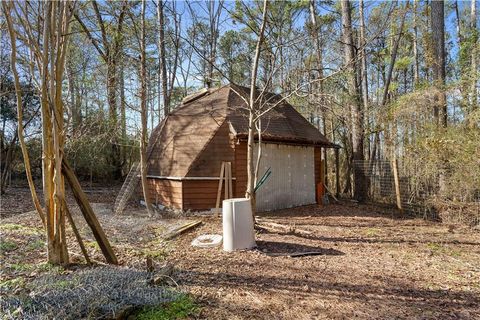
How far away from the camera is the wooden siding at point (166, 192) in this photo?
8.84 m

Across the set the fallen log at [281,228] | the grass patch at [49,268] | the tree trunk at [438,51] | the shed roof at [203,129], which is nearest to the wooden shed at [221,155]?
the shed roof at [203,129]

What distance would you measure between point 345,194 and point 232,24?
9.34 meters

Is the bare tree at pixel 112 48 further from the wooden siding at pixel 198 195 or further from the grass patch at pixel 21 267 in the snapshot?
the grass patch at pixel 21 267

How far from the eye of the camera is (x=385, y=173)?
9.54m

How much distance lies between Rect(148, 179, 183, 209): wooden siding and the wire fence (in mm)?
6402

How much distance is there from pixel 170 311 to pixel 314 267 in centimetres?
211

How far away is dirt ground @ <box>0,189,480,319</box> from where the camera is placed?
2.91 m

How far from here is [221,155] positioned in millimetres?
8922

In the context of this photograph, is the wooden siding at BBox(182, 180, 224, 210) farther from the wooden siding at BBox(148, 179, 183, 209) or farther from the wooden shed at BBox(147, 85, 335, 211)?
the wooden siding at BBox(148, 179, 183, 209)

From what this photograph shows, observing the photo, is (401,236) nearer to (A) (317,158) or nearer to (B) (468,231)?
(B) (468,231)

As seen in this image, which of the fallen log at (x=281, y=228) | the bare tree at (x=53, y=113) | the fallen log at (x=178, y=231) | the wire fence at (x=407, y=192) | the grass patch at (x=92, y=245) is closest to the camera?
the bare tree at (x=53, y=113)

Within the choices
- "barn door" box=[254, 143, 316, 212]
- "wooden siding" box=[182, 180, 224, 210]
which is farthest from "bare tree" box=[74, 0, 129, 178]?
"barn door" box=[254, 143, 316, 212]

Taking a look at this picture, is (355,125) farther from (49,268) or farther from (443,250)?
(49,268)

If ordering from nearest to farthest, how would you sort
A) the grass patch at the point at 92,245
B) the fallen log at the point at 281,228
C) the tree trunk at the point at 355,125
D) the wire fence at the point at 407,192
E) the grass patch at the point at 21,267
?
the grass patch at the point at 21,267, the grass patch at the point at 92,245, the fallen log at the point at 281,228, the wire fence at the point at 407,192, the tree trunk at the point at 355,125
